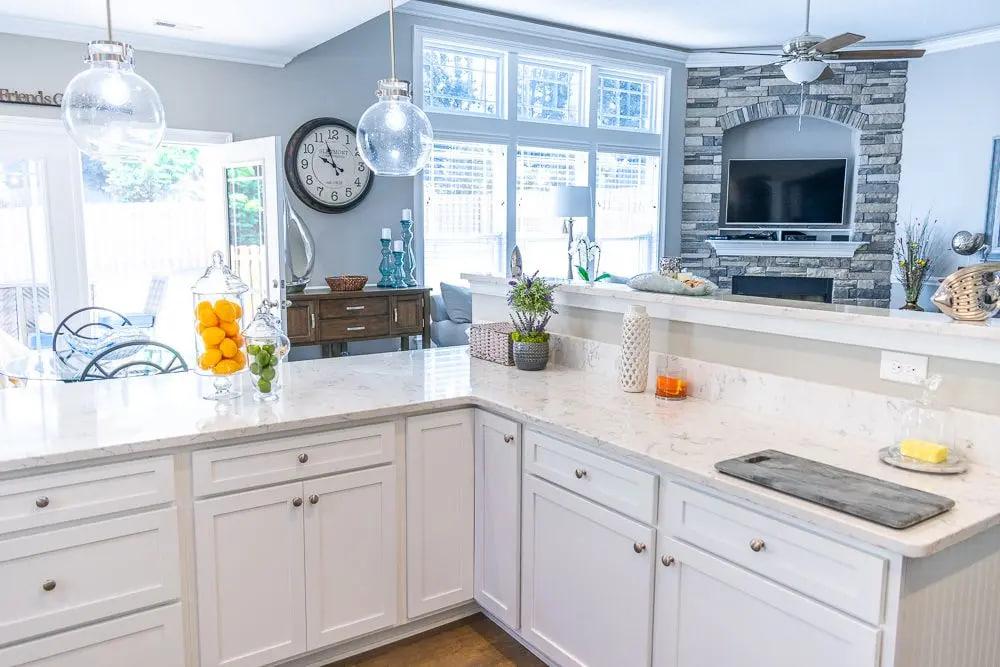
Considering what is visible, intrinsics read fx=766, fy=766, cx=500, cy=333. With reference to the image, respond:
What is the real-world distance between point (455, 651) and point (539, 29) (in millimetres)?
5633

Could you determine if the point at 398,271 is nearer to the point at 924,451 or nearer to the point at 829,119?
the point at 924,451

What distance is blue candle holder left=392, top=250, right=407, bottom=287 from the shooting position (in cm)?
586

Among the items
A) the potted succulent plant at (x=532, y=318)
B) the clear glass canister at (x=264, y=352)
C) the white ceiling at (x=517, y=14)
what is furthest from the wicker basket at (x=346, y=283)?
the clear glass canister at (x=264, y=352)

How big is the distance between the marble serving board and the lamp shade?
4707 mm

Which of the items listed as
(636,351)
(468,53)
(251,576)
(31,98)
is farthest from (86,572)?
(468,53)

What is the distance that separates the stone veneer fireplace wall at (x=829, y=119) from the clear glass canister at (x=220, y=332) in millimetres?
6494

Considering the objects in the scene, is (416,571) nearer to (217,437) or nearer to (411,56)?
(217,437)

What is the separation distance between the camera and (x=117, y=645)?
209cm

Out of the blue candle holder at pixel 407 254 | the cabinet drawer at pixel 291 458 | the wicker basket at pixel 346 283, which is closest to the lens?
the cabinet drawer at pixel 291 458

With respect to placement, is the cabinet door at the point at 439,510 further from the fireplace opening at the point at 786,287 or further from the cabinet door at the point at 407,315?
the fireplace opening at the point at 786,287

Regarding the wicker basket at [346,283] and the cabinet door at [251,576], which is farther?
the wicker basket at [346,283]

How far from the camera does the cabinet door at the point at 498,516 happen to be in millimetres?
2527

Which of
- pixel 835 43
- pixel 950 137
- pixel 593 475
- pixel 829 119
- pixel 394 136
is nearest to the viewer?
pixel 593 475

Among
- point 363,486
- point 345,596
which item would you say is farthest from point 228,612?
point 363,486
